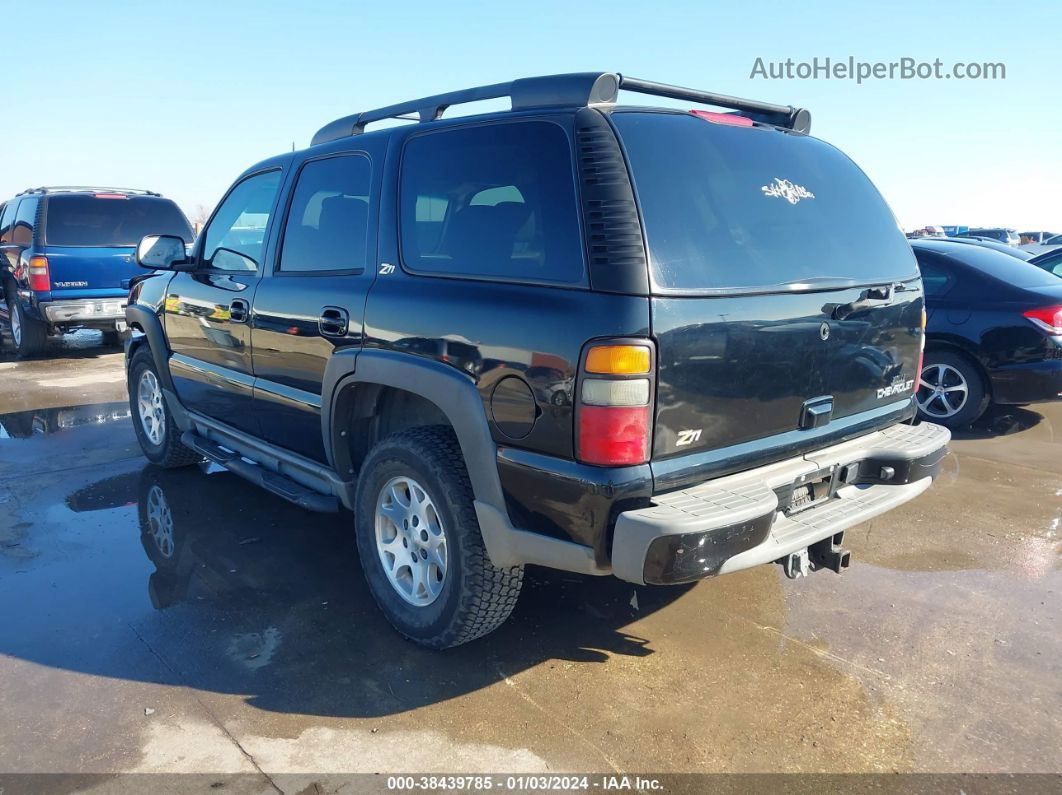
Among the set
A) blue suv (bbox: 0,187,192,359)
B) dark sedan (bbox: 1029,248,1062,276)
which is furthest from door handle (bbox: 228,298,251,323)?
dark sedan (bbox: 1029,248,1062,276)

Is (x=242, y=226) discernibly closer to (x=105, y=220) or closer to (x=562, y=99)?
(x=562, y=99)

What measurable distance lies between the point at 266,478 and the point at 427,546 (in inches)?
53.9

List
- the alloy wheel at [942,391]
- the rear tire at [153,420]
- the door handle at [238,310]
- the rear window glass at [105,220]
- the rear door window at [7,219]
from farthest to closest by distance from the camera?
the rear door window at [7,219]
the rear window glass at [105,220]
the alloy wheel at [942,391]
the rear tire at [153,420]
the door handle at [238,310]

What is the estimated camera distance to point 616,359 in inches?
95.3

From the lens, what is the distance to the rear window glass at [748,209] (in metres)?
2.62

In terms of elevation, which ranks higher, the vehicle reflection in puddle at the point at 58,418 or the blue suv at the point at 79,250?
the blue suv at the point at 79,250

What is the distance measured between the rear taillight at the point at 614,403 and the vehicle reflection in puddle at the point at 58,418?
230 inches

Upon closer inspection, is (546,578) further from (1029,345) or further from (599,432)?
(1029,345)

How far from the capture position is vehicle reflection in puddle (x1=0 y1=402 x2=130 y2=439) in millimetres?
6628

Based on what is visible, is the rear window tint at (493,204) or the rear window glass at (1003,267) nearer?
the rear window tint at (493,204)

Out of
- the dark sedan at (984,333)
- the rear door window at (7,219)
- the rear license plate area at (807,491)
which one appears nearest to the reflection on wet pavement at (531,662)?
the rear license plate area at (807,491)

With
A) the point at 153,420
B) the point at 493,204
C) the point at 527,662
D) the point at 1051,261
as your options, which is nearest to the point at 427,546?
the point at 527,662

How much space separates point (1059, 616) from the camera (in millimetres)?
3506

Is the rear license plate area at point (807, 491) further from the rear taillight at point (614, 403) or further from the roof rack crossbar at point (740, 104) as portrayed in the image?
the roof rack crossbar at point (740, 104)
